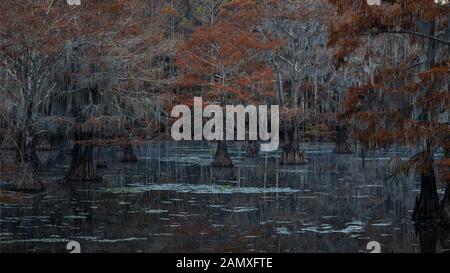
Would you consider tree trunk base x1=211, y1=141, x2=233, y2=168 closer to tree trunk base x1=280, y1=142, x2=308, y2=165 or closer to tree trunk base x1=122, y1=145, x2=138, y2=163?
tree trunk base x1=280, y1=142, x2=308, y2=165

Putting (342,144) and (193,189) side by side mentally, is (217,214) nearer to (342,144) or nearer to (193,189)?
(193,189)

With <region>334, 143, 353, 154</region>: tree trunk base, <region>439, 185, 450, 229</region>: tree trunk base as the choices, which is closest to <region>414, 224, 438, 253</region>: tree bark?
<region>439, 185, 450, 229</region>: tree trunk base

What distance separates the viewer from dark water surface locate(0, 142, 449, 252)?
566 inches

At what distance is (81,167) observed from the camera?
26.0 metres

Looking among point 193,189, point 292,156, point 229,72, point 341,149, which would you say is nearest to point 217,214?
point 193,189

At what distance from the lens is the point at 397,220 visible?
57.3 ft

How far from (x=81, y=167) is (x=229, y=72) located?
10.2 meters

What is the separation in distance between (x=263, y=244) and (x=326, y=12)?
21620 mm

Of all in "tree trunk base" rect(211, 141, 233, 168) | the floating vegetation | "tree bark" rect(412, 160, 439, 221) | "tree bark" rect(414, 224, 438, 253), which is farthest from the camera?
"tree trunk base" rect(211, 141, 233, 168)

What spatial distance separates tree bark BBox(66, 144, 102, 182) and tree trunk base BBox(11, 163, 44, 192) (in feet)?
11.4
